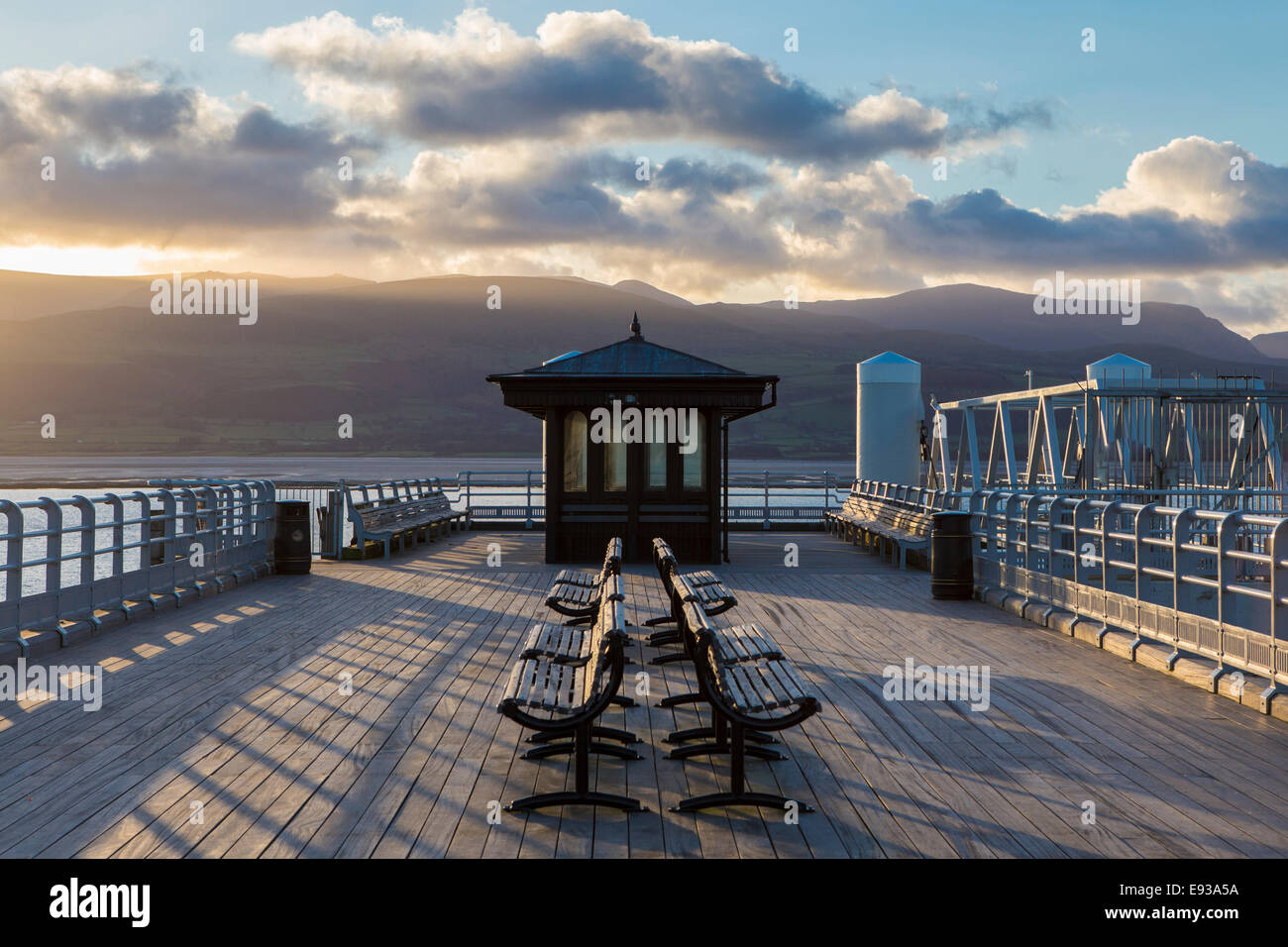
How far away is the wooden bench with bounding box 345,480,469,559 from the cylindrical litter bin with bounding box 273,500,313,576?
1820 mm

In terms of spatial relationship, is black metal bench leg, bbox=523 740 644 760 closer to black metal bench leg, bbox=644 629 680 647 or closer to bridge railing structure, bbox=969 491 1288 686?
black metal bench leg, bbox=644 629 680 647

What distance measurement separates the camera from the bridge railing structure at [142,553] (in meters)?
9.32

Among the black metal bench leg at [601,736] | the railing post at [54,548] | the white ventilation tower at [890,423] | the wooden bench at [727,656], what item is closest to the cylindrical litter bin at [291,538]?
the railing post at [54,548]

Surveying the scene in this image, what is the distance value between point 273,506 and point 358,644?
22.8ft

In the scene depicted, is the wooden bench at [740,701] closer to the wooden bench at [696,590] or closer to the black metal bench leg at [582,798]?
the black metal bench leg at [582,798]

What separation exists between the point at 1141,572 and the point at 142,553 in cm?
1040

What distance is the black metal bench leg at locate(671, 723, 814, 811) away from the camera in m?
5.26

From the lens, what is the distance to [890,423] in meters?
29.3

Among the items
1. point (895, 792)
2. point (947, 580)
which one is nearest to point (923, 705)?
point (895, 792)

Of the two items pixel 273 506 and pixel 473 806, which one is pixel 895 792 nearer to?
pixel 473 806

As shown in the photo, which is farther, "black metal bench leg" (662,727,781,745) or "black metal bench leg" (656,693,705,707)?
"black metal bench leg" (656,693,705,707)

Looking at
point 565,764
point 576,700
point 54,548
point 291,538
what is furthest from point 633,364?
point 576,700

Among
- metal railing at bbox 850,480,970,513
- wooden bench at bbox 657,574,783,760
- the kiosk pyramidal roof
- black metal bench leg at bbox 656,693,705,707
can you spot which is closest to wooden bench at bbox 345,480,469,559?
the kiosk pyramidal roof

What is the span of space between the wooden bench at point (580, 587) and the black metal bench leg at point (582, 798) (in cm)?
295
